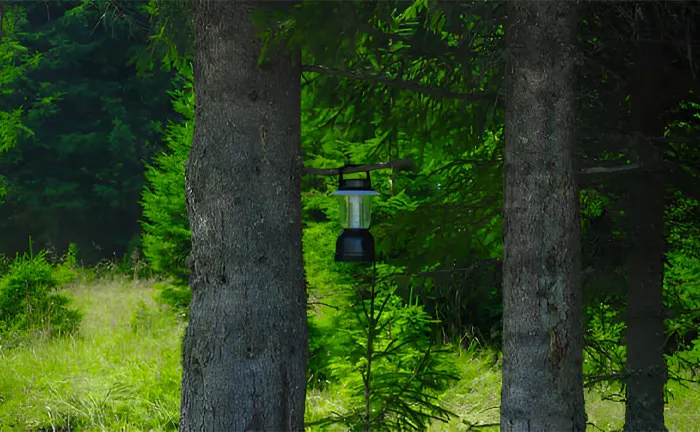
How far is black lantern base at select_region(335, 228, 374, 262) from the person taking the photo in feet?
15.3

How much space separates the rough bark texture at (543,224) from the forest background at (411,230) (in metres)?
0.42

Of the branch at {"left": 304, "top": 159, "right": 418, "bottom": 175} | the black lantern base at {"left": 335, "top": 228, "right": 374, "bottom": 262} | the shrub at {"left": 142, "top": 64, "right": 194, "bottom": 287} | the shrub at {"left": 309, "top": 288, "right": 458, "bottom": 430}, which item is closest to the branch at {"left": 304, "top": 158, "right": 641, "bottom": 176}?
the branch at {"left": 304, "top": 159, "right": 418, "bottom": 175}

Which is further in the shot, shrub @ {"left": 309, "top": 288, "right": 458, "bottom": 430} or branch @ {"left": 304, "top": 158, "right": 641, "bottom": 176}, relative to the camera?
shrub @ {"left": 309, "top": 288, "right": 458, "bottom": 430}

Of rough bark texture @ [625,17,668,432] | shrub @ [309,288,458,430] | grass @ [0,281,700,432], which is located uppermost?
rough bark texture @ [625,17,668,432]

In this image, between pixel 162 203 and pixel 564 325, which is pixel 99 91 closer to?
pixel 162 203

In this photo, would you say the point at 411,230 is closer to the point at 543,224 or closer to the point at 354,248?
the point at 354,248

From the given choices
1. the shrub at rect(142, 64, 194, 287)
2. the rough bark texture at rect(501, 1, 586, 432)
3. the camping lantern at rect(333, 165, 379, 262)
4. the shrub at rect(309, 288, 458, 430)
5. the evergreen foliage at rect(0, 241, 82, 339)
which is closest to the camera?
the rough bark texture at rect(501, 1, 586, 432)

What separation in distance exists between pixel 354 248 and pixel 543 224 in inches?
45.1

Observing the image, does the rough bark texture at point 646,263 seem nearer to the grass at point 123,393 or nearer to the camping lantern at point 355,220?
the grass at point 123,393

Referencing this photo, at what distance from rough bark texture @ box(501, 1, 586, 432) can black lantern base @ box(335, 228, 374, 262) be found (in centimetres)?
92

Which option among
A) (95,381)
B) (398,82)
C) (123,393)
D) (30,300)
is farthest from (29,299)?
(398,82)

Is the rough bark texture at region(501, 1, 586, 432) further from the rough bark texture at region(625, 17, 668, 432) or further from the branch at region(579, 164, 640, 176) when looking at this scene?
the rough bark texture at region(625, 17, 668, 432)

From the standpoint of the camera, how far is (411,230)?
5.64m

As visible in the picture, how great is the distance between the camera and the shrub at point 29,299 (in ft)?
32.7
